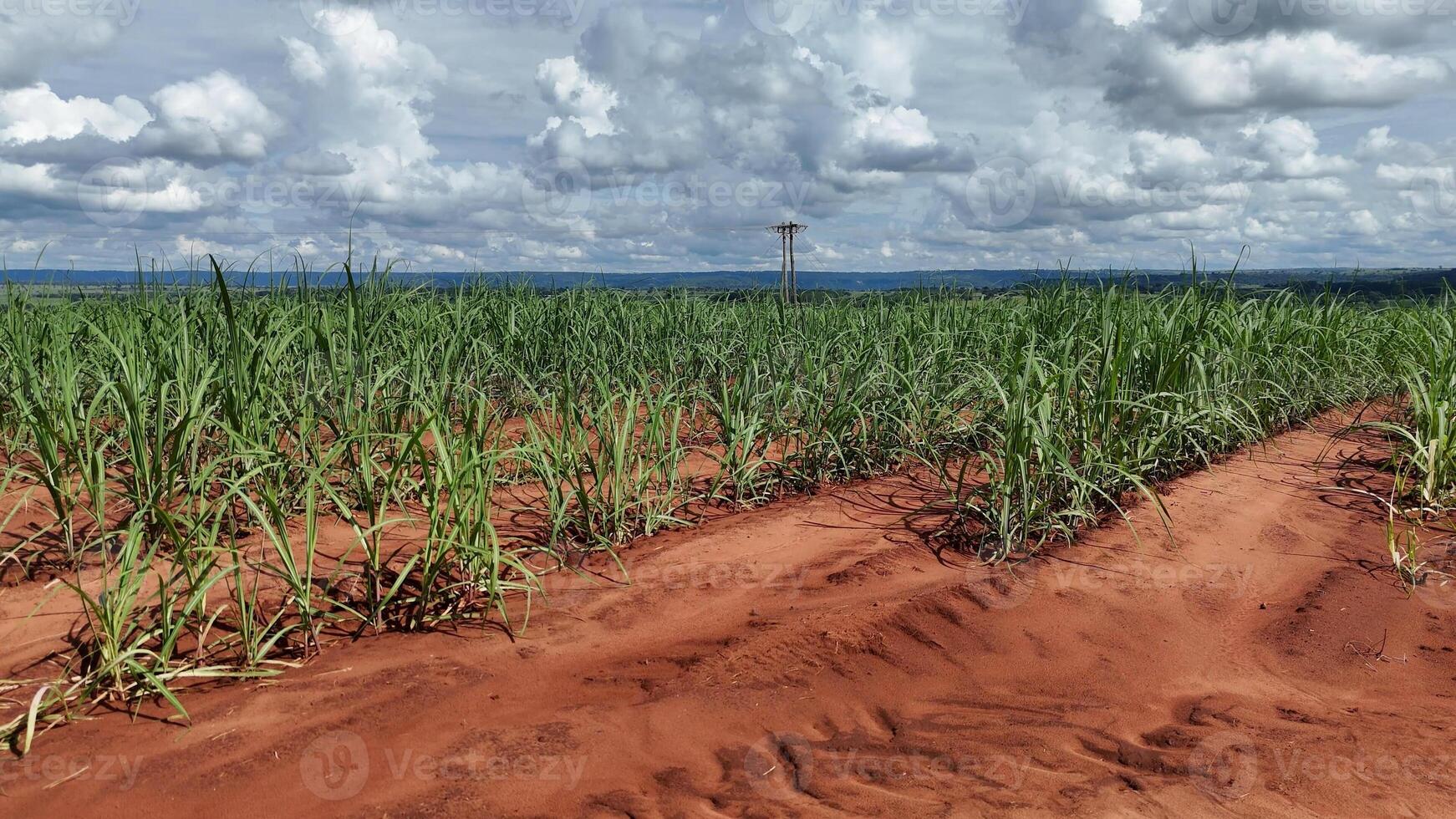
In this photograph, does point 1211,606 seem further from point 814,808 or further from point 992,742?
point 814,808

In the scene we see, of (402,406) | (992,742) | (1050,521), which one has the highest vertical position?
(402,406)

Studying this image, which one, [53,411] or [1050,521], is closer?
[53,411]

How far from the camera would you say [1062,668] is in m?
2.50

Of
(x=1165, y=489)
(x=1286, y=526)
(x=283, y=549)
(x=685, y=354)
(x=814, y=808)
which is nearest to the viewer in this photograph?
(x=814, y=808)

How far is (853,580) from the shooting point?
301 centimetres

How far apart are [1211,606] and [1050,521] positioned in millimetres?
588

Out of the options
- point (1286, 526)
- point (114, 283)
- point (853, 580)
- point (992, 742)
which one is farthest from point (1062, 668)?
point (114, 283)

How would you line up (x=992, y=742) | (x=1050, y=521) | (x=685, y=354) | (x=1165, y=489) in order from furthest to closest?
(x=685, y=354)
(x=1165, y=489)
(x=1050, y=521)
(x=992, y=742)

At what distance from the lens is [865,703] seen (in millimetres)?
2314

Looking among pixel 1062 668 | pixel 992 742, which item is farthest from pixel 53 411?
pixel 1062 668

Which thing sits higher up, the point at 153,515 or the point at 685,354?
the point at 685,354

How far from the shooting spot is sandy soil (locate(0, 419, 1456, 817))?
1.87 meters

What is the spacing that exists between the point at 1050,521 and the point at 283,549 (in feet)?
8.30

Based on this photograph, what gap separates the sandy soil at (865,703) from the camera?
187 centimetres
